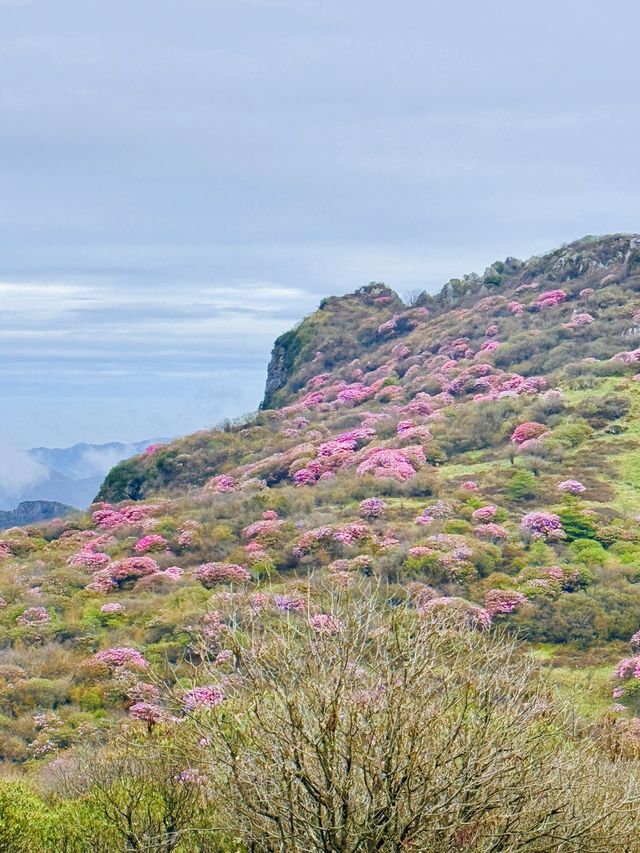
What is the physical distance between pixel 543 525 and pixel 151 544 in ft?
48.3

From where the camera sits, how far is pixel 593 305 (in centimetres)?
5762

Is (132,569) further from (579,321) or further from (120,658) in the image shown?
(579,321)

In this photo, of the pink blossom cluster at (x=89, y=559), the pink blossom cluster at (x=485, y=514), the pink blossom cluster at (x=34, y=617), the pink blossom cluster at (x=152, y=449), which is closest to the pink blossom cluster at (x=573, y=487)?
the pink blossom cluster at (x=485, y=514)

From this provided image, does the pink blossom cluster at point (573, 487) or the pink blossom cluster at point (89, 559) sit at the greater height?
the pink blossom cluster at point (573, 487)

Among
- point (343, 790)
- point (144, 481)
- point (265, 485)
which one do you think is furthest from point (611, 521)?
point (144, 481)

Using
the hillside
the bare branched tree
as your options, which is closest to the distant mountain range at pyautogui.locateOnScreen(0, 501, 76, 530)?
the hillside

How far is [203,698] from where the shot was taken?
630 inches

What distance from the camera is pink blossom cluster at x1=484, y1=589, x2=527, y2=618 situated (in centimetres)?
2522

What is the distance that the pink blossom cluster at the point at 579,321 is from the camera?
54.6 metres

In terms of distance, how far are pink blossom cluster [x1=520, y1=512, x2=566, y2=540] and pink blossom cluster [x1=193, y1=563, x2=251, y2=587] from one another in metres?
9.40

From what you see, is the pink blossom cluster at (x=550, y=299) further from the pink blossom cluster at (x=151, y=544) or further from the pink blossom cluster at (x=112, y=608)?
the pink blossom cluster at (x=112, y=608)

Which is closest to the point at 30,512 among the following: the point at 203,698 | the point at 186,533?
the point at 186,533

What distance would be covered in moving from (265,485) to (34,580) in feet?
41.4

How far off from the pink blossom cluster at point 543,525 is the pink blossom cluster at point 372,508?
17.9 feet
